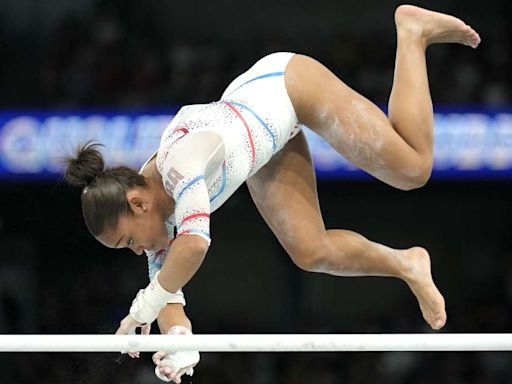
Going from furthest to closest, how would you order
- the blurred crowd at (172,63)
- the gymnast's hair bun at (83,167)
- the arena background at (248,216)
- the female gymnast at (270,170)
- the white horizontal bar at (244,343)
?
the blurred crowd at (172,63), the arena background at (248,216), the gymnast's hair bun at (83,167), the female gymnast at (270,170), the white horizontal bar at (244,343)

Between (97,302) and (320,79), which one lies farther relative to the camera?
(97,302)

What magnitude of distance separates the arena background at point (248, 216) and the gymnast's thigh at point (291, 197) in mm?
2408

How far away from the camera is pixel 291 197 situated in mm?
3584

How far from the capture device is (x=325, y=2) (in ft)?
21.2

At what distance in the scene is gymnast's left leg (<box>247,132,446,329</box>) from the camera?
358 centimetres

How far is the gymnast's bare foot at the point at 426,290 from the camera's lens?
364 centimetres

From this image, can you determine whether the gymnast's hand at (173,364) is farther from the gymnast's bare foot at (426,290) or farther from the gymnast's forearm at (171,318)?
the gymnast's bare foot at (426,290)

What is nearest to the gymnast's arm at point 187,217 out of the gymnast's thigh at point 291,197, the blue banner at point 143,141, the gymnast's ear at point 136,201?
the gymnast's ear at point 136,201

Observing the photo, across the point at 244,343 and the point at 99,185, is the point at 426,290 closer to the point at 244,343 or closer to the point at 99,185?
the point at 244,343

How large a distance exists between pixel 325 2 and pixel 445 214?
4.98 ft

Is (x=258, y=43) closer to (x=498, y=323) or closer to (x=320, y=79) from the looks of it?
(x=498, y=323)

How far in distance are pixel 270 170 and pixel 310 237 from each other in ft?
0.90

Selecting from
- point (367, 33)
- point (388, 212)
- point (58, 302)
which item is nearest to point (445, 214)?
point (388, 212)

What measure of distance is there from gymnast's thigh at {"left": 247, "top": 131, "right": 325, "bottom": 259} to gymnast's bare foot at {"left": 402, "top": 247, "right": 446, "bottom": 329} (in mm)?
358
